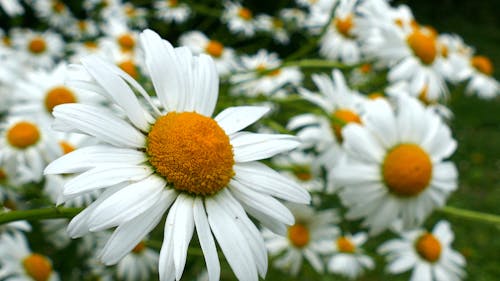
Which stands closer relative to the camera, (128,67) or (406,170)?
(406,170)

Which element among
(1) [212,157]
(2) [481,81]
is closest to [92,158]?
(1) [212,157]

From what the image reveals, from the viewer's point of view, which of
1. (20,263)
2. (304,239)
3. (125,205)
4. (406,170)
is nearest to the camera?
(125,205)

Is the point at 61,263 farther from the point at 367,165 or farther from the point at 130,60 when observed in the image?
the point at 367,165

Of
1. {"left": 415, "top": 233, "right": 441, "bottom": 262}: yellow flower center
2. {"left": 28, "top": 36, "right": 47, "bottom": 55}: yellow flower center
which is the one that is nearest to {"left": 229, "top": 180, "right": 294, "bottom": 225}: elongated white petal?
{"left": 415, "top": 233, "right": 441, "bottom": 262}: yellow flower center


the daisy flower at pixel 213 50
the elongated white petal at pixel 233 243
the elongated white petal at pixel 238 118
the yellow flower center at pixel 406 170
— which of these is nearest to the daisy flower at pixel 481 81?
the daisy flower at pixel 213 50

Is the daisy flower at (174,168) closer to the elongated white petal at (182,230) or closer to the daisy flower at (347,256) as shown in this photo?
the elongated white petal at (182,230)


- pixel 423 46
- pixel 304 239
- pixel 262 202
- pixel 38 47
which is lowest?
pixel 304 239

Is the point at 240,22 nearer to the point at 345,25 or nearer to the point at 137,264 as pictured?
the point at 345,25

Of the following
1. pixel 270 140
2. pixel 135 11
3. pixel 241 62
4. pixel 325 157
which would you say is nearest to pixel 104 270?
pixel 325 157

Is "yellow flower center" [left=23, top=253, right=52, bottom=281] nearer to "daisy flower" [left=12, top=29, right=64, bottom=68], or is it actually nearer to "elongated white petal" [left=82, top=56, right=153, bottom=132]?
"elongated white petal" [left=82, top=56, right=153, bottom=132]
